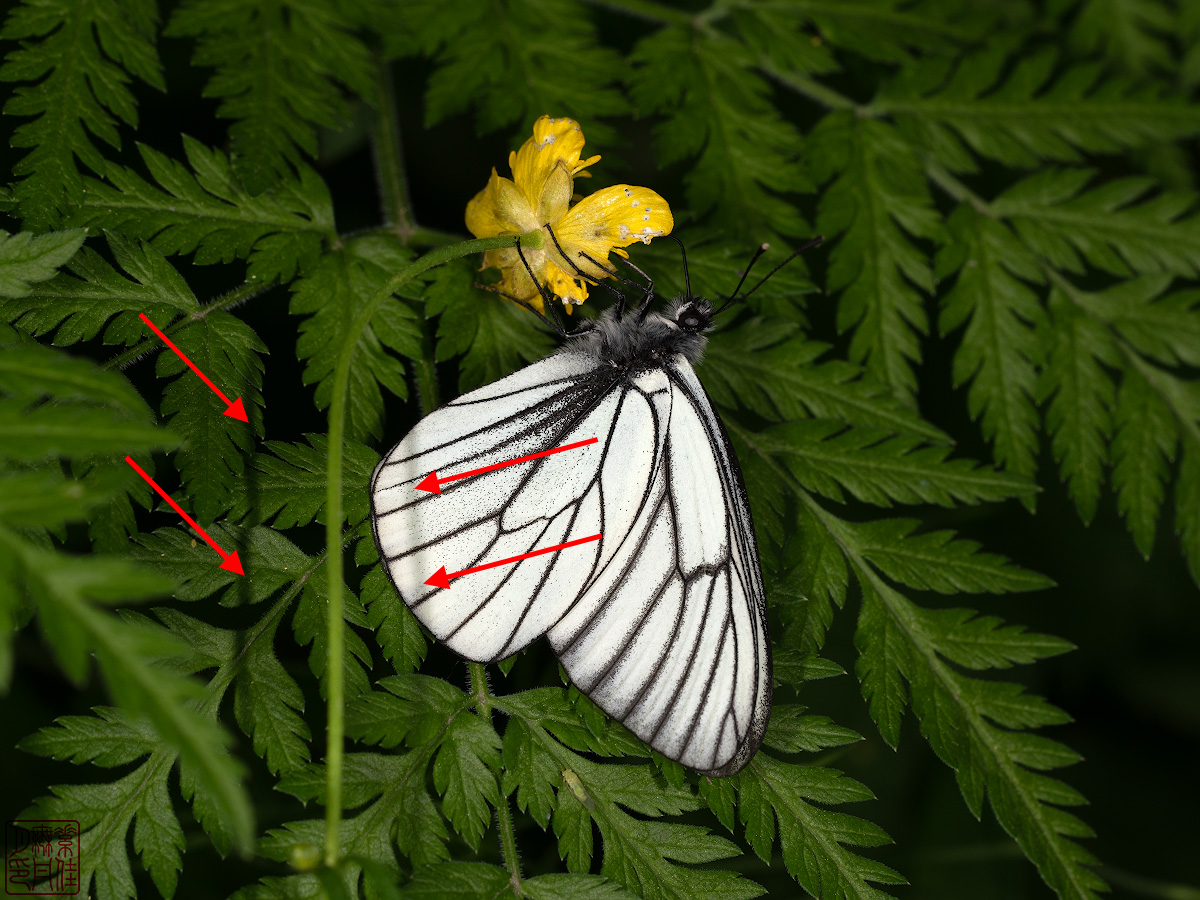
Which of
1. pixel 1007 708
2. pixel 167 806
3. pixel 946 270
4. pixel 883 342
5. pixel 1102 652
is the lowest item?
pixel 1102 652

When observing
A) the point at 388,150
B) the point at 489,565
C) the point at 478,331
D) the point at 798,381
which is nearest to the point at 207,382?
the point at 478,331

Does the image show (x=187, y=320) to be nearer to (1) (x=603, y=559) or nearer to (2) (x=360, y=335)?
(2) (x=360, y=335)

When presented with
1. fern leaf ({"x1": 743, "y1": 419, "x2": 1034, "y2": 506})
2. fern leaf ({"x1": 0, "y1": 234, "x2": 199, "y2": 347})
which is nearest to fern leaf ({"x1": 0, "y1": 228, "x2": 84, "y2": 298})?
fern leaf ({"x1": 0, "y1": 234, "x2": 199, "y2": 347})

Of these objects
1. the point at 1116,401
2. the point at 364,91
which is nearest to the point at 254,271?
the point at 364,91

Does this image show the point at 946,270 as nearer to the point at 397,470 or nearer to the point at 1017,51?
the point at 1017,51

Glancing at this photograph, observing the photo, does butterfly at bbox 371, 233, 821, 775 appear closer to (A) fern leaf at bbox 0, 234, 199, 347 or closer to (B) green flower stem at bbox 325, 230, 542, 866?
(B) green flower stem at bbox 325, 230, 542, 866

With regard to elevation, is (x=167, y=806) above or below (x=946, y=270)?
below
